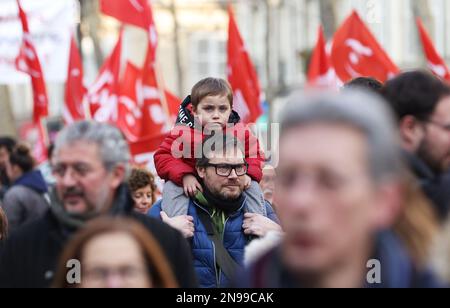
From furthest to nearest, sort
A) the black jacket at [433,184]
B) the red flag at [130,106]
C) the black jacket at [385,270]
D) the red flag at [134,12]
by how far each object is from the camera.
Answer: the red flag at [130,106]
the red flag at [134,12]
the black jacket at [433,184]
the black jacket at [385,270]

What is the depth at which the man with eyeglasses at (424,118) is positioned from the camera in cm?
558

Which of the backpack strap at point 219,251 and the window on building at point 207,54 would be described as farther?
the window on building at point 207,54

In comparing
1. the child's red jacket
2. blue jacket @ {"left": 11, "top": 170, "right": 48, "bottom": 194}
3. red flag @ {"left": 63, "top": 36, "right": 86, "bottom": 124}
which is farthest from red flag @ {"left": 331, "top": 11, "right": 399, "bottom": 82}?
the child's red jacket

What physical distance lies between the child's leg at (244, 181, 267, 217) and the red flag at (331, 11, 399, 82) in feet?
18.8

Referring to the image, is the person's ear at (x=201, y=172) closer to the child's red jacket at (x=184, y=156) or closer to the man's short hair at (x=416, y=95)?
the child's red jacket at (x=184, y=156)

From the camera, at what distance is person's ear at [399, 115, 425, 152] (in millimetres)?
5578

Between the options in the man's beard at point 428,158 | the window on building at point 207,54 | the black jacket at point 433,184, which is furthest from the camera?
the window on building at point 207,54

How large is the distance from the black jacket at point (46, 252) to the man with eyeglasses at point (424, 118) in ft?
3.15

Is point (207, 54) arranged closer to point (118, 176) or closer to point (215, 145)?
point (215, 145)

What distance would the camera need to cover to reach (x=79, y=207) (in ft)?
18.4

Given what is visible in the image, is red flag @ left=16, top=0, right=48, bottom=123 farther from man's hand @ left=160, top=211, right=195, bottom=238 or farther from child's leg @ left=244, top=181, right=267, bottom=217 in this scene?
man's hand @ left=160, top=211, right=195, bottom=238

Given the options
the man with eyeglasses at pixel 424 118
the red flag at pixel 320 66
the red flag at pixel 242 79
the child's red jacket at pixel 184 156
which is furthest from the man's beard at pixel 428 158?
the red flag at pixel 320 66

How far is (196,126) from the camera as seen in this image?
8.45m
